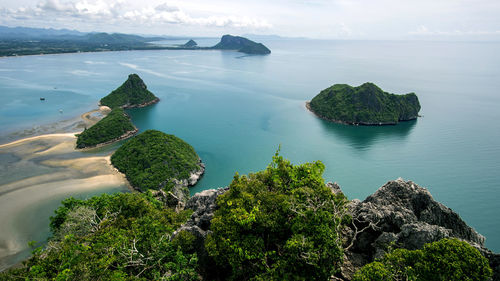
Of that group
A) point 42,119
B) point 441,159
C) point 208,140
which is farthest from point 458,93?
point 42,119

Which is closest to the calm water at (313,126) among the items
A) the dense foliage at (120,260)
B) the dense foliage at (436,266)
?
the dense foliage at (120,260)

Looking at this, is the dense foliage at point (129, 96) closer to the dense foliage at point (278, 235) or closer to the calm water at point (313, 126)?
the calm water at point (313, 126)

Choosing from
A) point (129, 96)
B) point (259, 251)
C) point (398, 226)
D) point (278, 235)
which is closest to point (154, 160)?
point (278, 235)

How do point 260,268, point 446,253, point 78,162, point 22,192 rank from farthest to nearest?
point 78,162 < point 22,192 < point 260,268 < point 446,253

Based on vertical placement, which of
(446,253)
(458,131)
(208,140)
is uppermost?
(446,253)

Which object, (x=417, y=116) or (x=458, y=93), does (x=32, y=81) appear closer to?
(x=417, y=116)

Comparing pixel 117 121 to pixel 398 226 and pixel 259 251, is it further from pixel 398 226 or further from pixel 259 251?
pixel 398 226
